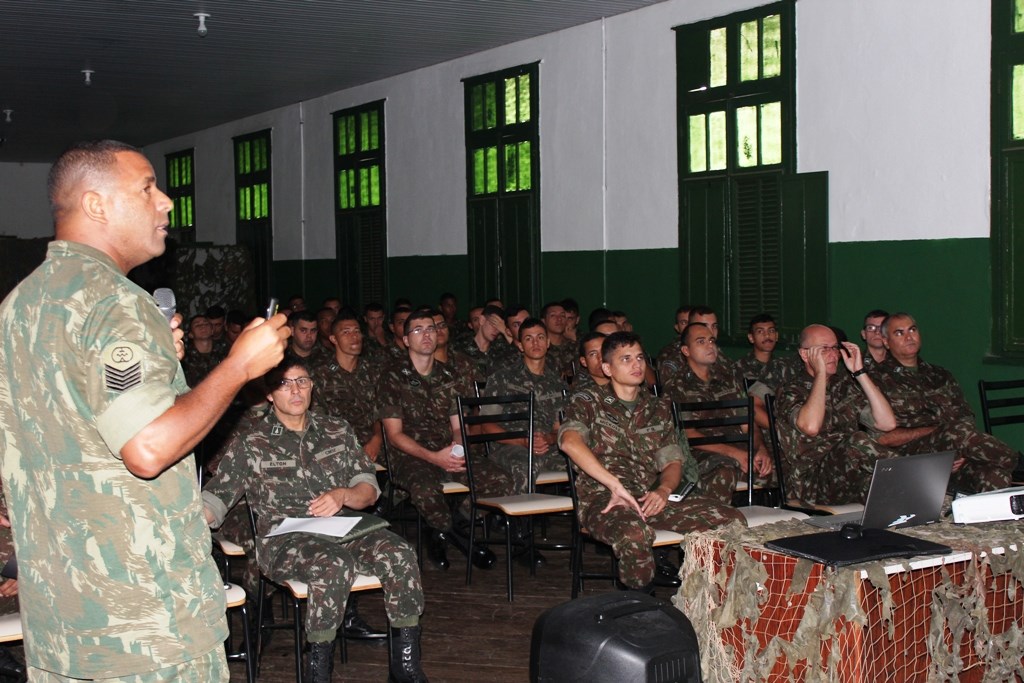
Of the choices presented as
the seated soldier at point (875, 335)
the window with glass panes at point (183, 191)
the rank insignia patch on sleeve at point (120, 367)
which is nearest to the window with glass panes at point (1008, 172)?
the seated soldier at point (875, 335)

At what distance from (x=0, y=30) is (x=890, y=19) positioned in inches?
283

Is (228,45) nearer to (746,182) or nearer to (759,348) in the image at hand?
(746,182)

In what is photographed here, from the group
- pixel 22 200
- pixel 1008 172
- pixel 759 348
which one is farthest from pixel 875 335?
pixel 22 200

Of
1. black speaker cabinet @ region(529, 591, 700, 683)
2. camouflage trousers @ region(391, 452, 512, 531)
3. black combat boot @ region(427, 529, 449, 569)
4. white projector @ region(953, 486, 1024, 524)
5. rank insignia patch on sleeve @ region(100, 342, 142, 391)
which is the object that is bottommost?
black combat boot @ region(427, 529, 449, 569)

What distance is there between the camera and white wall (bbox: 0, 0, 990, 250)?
6.79 meters

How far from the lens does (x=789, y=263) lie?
7.96 meters

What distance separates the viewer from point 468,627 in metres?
4.54

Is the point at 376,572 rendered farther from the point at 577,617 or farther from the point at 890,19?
the point at 890,19

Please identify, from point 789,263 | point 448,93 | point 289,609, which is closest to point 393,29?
point 448,93

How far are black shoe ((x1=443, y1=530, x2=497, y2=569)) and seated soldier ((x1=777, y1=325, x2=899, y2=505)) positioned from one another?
145 cm

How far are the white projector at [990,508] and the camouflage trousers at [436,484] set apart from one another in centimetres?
246

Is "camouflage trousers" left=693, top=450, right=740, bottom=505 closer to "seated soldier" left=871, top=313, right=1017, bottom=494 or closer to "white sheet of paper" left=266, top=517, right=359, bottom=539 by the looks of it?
"seated soldier" left=871, top=313, right=1017, bottom=494

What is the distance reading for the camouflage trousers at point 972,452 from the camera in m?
5.30

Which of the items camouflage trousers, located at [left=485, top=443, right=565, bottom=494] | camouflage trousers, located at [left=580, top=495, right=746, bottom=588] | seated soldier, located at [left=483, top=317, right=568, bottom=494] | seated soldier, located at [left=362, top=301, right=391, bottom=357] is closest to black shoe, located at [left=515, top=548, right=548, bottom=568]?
camouflage trousers, located at [left=485, top=443, right=565, bottom=494]
